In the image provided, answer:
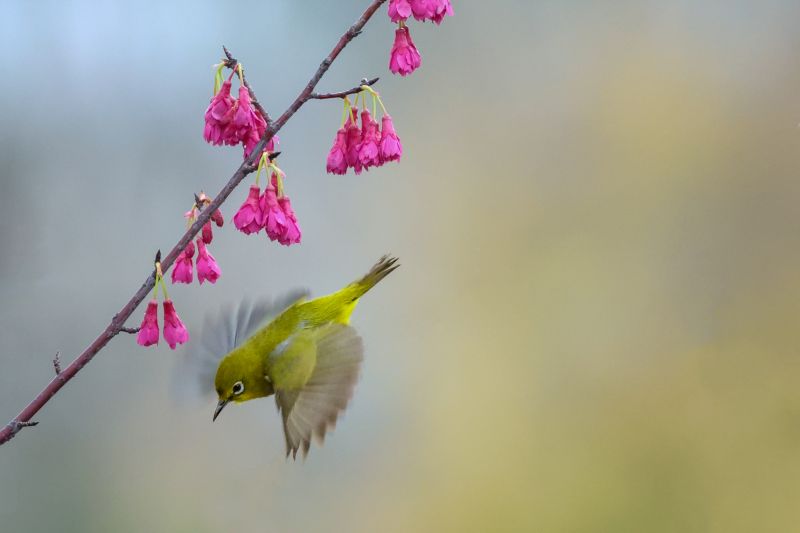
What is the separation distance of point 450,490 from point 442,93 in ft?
5.19

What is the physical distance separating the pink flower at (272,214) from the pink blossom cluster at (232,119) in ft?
0.34

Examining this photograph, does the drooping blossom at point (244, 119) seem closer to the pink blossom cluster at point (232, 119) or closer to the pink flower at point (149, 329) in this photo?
the pink blossom cluster at point (232, 119)

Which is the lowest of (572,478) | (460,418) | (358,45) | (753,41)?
(572,478)

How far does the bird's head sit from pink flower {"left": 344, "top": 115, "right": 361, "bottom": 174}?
42 cm

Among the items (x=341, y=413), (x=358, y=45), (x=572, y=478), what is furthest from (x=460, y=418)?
(x=341, y=413)

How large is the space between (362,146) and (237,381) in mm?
474

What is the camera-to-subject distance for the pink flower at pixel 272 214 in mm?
1484

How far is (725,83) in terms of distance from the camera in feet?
13.5

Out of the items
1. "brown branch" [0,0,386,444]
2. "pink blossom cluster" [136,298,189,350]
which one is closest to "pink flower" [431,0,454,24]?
"brown branch" [0,0,386,444]

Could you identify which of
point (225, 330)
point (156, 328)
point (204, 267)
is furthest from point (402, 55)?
point (225, 330)

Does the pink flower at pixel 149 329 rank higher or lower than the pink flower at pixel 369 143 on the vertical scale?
lower

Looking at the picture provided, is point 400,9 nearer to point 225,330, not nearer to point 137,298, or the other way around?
point 137,298

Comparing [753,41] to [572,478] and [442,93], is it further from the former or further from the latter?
[572,478]

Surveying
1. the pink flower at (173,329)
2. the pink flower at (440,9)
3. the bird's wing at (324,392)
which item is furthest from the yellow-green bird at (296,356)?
the pink flower at (440,9)
